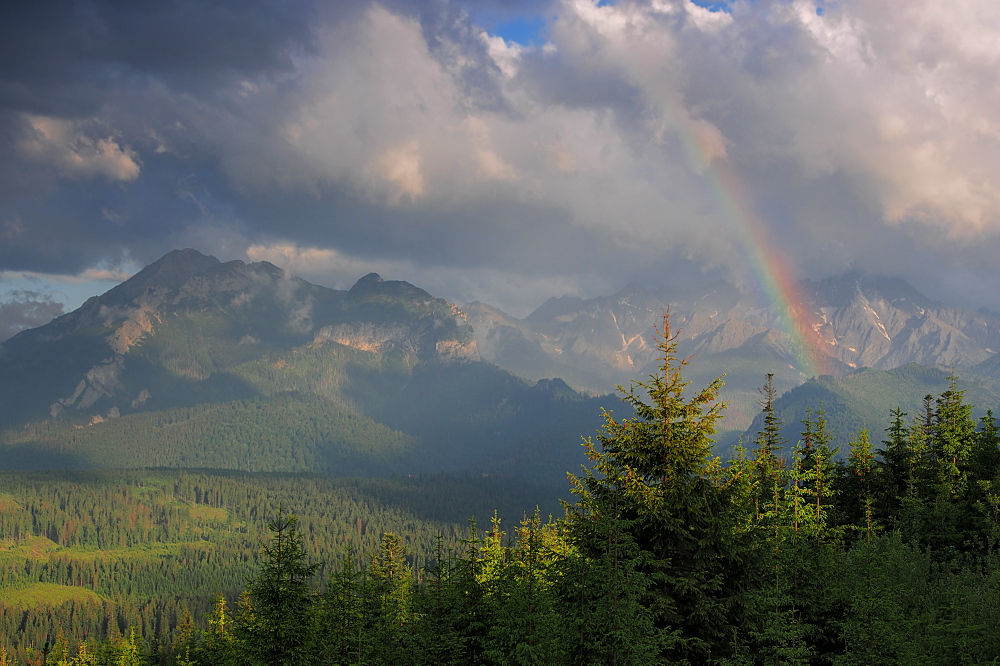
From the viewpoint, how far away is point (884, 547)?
43.3 metres

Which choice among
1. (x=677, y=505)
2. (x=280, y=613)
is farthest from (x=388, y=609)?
(x=677, y=505)

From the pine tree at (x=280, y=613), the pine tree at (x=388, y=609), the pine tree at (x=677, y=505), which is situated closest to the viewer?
the pine tree at (x=677, y=505)

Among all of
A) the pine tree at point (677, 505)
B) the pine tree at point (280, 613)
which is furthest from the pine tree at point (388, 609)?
the pine tree at point (677, 505)

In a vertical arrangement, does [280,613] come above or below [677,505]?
below

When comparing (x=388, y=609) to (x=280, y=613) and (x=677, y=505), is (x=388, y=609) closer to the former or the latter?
(x=280, y=613)

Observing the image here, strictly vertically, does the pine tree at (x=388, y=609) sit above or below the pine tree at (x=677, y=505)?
below

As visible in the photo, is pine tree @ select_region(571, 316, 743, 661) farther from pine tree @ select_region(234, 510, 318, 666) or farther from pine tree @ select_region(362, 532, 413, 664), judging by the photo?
pine tree @ select_region(362, 532, 413, 664)

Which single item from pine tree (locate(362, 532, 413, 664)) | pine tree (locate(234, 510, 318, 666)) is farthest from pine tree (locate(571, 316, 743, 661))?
pine tree (locate(362, 532, 413, 664))

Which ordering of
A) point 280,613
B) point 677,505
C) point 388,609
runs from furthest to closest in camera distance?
point 388,609
point 280,613
point 677,505

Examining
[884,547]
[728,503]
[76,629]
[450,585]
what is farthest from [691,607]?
[76,629]

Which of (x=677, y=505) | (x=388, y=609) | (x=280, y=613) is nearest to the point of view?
(x=677, y=505)

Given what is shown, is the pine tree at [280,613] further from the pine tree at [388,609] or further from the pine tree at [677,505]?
the pine tree at [677,505]

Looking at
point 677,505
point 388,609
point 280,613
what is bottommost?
point 388,609

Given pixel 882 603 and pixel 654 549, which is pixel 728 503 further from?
pixel 882 603
